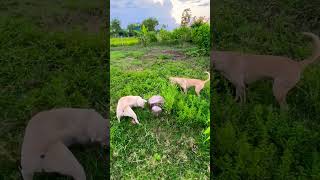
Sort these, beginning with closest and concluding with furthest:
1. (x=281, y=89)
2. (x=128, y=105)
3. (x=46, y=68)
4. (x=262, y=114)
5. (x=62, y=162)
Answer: (x=62, y=162), (x=128, y=105), (x=262, y=114), (x=281, y=89), (x=46, y=68)

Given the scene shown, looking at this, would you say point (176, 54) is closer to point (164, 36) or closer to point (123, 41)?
point (164, 36)

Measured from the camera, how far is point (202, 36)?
234 centimetres

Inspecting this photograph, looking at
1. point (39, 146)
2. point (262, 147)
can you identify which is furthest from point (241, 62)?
point (39, 146)

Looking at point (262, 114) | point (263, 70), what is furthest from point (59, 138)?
point (263, 70)

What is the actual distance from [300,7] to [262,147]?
187 cm

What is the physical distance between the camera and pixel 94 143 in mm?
2418

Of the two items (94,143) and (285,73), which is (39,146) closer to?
(94,143)

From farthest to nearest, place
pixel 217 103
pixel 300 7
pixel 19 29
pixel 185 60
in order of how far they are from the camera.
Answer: pixel 300 7 < pixel 19 29 < pixel 217 103 < pixel 185 60

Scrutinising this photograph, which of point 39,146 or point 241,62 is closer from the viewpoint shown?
point 39,146

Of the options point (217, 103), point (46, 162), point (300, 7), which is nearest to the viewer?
point (46, 162)

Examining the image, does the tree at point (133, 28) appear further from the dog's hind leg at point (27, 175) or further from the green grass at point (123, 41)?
the dog's hind leg at point (27, 175)

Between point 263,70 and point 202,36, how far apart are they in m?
0.70

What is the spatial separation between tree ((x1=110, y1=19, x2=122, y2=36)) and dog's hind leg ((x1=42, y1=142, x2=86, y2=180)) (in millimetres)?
518

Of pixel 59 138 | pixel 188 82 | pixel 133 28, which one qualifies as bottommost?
pixel 59 138
